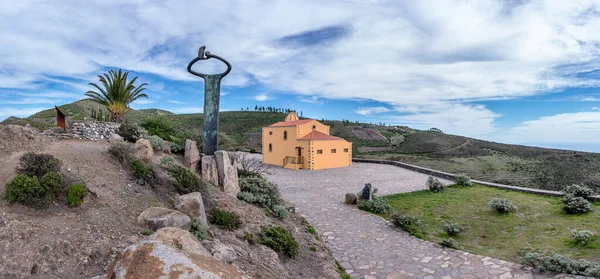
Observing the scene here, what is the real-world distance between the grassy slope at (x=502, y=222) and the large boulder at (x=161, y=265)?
7334 mm

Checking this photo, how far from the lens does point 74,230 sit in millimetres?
4590

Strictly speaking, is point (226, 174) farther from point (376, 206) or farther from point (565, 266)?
point (565, 266)

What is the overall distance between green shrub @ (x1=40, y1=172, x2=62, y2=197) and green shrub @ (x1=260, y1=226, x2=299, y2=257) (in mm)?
→ 3512

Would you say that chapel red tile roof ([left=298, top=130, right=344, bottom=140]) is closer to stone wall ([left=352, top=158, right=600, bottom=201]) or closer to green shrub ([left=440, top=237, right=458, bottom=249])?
stone wall ([left=352, top=158, right=600, bottom=201])

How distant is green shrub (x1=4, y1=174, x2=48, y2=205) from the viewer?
493 cm

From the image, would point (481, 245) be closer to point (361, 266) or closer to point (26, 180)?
point (361, 266)

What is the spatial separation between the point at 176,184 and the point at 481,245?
25.6 feet

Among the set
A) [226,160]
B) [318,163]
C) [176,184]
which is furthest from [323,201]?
[318,163]

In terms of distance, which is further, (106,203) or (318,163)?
(318,163)

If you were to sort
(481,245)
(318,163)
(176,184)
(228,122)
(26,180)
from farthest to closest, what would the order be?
(228,122), (318,163), (481,245), (176,184), (26,180)

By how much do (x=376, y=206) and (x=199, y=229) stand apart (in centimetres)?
785

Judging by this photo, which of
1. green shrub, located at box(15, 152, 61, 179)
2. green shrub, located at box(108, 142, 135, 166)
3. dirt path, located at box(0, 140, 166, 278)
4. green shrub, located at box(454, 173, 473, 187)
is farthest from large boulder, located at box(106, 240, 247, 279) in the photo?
green shrub, located at box(454, 173, 473, 187)

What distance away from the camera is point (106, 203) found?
561 centimetres

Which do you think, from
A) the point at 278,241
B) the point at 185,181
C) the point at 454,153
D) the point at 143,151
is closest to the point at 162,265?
the point at 278,241
